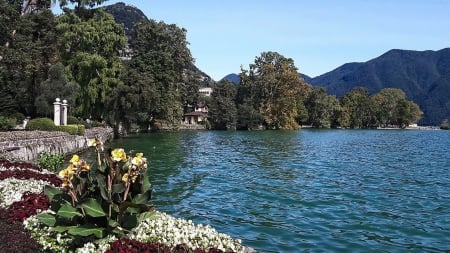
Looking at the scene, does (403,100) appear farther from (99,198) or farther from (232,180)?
(99,198)

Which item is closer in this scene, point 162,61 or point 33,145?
point 33,145

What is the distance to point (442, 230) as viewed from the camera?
11.2m

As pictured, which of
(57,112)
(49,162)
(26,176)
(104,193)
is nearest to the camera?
(104,193)

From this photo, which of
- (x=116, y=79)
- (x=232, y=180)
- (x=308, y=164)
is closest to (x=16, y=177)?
(x=232, y=180)

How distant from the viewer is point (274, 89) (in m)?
104

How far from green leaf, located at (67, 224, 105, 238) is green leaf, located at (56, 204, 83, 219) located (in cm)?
19

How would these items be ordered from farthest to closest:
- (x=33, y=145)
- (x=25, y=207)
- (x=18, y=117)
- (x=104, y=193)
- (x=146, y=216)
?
(x=18, y=117) < (x=33, y=145) < (x=25, y=207) < (x=146, y=216) < (x=104, y=193)

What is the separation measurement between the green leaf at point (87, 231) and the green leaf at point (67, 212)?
0.62 ft

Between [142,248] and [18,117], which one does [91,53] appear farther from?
[142,248]

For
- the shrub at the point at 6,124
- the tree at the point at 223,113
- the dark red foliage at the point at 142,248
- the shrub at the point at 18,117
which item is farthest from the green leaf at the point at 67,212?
the tree at the point at 223,113

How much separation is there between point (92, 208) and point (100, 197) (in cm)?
37

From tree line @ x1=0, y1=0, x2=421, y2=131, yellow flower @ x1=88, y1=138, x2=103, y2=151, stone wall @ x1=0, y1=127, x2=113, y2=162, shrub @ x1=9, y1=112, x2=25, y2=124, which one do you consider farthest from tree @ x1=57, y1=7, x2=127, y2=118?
yellow flower @ x1=88, y1=138, x2=103, y2=151

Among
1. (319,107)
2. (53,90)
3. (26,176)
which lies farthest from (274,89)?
(26,176)

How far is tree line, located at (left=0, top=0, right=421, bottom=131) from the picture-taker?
41250mm
